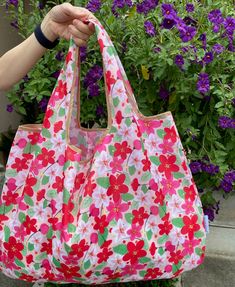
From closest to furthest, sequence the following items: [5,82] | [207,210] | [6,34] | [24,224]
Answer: [24,224] < [5,82] < [207,210] < [6,34]

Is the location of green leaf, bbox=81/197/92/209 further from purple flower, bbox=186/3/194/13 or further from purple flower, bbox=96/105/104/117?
purple flower, bbox=186/3/194/13

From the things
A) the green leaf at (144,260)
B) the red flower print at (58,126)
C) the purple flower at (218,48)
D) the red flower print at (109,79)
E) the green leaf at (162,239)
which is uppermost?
the red flower print at (109,79)

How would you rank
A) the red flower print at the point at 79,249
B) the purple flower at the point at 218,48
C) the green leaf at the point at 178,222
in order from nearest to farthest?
the red flower print at the point at 79,249 < the green leaf at the point at 178,222 < the purple flower at the point at 218,48

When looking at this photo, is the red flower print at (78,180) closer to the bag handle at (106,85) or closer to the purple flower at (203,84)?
the bag handle at (106,85)

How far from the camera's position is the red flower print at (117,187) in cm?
139

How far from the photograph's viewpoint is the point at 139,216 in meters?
1.42

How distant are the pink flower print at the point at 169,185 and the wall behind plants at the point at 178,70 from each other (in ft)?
1.48

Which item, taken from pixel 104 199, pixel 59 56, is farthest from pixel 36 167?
pixel 59 56

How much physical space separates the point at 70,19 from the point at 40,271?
2.84ft

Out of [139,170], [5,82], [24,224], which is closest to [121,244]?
[139,170]

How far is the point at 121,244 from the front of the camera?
1.39 meters

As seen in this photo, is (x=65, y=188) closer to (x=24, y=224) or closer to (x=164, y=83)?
(x=24, y=224)

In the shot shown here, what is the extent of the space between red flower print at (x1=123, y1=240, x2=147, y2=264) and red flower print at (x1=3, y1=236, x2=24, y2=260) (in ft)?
1.24

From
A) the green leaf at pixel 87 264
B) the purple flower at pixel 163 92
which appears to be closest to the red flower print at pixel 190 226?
the green leaf at pixel 87 264
